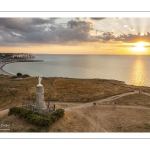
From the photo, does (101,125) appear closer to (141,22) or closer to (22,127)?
(22,127)

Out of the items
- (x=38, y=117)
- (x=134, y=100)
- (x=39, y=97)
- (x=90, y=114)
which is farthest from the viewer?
(x=134, y=100)

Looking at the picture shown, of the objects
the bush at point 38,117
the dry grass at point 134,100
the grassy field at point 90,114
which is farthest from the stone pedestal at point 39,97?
the dry grass at point 134,100

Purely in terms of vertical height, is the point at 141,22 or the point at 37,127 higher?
the point at 141,22

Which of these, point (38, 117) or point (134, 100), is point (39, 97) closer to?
point (38, 117)

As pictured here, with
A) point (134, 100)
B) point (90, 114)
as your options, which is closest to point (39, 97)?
point (90, 114)
